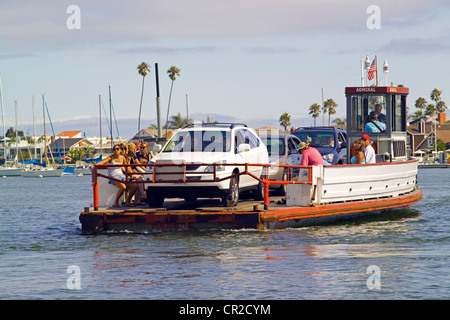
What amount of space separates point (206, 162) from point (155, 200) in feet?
5.80

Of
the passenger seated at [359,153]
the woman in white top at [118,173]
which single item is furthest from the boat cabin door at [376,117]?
the woman in white top at [118,173]

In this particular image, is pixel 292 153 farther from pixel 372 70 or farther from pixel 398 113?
pixel 372 70

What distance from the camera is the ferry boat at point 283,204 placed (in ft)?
50.2

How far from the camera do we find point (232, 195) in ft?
52.8

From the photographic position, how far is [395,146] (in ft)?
72.7

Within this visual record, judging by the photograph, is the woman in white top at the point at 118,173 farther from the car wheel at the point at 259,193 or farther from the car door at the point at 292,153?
the car door at the point at 292,153

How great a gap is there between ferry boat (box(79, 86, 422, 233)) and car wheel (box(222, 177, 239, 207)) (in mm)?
208

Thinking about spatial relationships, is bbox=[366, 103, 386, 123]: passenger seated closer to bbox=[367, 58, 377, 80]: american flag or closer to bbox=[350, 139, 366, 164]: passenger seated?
bbox=[367, 58, 377, 80]: american flag

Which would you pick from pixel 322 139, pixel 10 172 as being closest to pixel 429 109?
pixel 10 172

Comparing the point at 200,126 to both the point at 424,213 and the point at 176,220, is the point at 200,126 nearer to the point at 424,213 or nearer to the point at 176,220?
the point at 176,220

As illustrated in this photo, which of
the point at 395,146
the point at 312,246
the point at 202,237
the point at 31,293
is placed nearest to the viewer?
the point at 31,293

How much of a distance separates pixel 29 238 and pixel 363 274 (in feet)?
30.9
